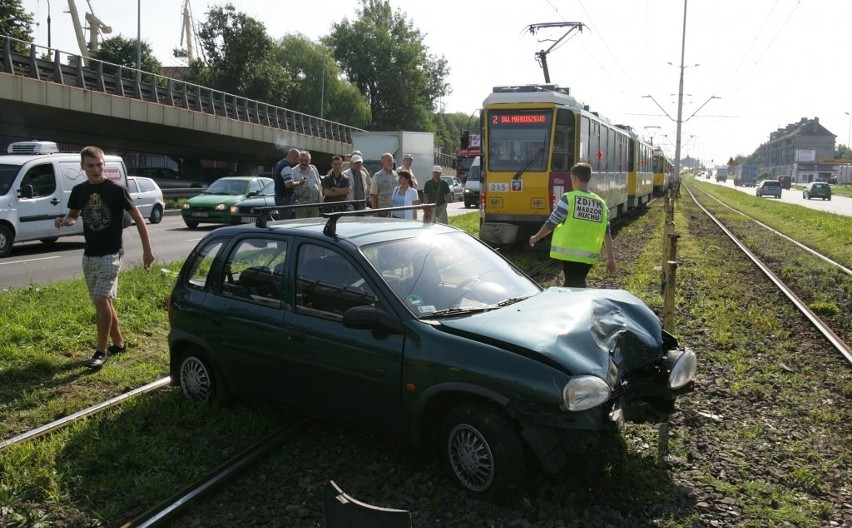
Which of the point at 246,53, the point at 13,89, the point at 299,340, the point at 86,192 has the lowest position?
the point at 299,340

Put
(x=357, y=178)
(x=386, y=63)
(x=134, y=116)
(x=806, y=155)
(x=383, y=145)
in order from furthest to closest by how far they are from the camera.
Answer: (x=806, y=155) → (x=386, y=63) → (x=134, y=116) → (x=383, y=145) → (x=357, y=178)

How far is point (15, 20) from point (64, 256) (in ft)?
123

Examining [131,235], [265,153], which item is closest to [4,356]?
[131,235]

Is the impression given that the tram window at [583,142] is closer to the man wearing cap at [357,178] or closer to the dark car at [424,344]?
the man wearing cap at [357,178]

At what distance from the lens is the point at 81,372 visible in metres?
6.46

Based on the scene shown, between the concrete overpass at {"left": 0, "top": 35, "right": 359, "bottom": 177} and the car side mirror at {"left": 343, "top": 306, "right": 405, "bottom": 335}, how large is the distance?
79.9ft

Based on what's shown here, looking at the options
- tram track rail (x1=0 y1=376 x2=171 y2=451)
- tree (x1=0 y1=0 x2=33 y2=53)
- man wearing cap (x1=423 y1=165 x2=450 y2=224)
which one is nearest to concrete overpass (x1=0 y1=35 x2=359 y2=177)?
tree (x1=0 y1=0 x2=33 y2=53)

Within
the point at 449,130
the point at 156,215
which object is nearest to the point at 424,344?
the point at 156,215

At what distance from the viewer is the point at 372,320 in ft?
13.6

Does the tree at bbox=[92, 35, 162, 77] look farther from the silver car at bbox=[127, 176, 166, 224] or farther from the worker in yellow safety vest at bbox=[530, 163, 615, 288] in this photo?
the worker in yellow safety vest at bbox=[530, 163, 615, 288]

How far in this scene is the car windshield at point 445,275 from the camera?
4500 mm

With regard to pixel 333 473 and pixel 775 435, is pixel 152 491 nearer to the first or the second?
pixel 333 473

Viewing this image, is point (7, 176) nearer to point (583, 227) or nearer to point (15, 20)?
point (583, 227)

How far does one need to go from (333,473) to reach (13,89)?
81.4ft
